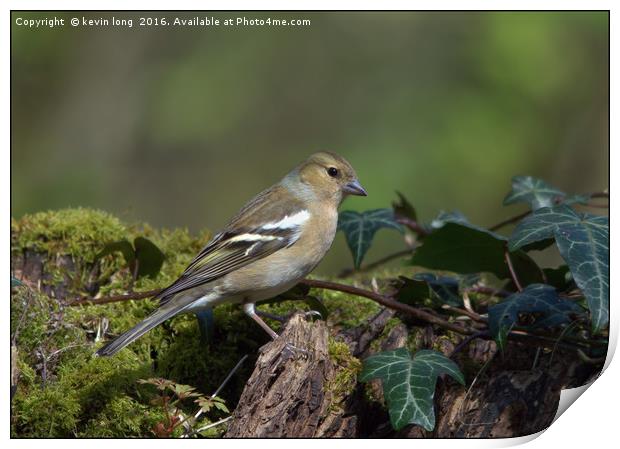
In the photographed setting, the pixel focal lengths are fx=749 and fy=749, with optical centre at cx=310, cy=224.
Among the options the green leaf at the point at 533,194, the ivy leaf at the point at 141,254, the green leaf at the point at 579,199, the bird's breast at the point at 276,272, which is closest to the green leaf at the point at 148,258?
the ivy leaf at the point at 141,254

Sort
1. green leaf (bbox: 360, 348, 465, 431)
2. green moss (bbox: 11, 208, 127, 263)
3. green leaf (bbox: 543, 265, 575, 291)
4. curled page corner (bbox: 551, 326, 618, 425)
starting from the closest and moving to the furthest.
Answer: green leaf (bbox: 360, 348, 465, 431) → curled page corner (bbox: 551, 326, 618, 425) → green leaf (bbox: 543, 265, 575, 291) → green moss (bbox: 11, 208, 127, 263)

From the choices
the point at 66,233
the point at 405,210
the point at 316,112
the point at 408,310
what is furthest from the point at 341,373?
the point at 316,112

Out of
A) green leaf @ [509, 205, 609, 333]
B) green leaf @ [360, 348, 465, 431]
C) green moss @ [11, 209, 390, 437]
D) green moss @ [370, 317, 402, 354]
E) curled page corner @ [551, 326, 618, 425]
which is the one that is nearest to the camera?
green leaf @ [509, 205, 609, 333]

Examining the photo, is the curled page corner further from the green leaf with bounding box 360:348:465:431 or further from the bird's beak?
the bird's beak

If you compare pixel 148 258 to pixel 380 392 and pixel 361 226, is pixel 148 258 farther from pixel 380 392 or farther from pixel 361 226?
pixel 380 392

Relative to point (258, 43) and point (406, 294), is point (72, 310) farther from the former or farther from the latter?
point (258, 43)

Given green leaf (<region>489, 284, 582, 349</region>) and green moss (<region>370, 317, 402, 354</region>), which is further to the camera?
green moss (<region>370, 317, 402, 354</region>)

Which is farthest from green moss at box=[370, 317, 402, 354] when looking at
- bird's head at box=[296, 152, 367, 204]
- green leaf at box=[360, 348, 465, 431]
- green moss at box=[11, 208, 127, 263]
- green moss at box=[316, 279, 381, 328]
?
green moss at box=[11, 208, 127, 263]

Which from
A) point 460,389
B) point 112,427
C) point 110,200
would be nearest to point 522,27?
point 110,200
